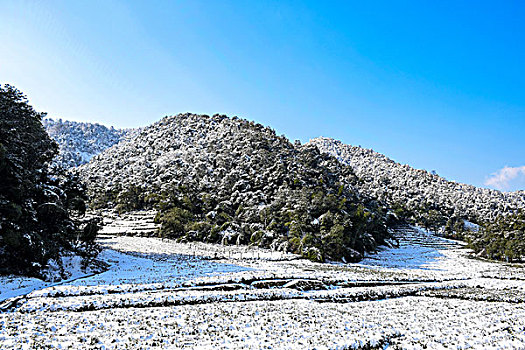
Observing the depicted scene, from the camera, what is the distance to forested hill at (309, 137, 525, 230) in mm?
128875

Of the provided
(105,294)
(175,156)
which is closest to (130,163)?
(175,156)

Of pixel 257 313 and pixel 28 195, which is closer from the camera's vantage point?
pixel 257 313

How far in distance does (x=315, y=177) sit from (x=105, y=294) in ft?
203

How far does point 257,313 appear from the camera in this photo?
1630cm

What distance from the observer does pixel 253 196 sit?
230 ft

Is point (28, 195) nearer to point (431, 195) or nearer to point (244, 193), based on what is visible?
point (244, 193)

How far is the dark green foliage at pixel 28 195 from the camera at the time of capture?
22.6 meters

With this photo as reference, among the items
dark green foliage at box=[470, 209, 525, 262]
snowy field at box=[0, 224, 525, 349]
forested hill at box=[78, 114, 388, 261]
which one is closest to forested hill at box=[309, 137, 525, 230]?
forested hill at box=[78, 114, 388, 261]

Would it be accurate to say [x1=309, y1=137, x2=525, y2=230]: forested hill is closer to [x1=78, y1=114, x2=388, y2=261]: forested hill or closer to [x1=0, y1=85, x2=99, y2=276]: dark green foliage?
[x1=78, y1=114, x2=388, y2=261]: forested hill

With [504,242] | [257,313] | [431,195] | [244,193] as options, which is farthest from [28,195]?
[431,195]

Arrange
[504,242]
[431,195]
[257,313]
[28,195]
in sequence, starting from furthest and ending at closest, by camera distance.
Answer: [431,195]
[504,242]
[28,195]
[257,313]

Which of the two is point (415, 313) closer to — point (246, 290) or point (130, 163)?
point (246, 290)

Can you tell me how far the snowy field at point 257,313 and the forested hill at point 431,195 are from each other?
3434 inches

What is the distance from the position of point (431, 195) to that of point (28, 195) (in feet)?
512
